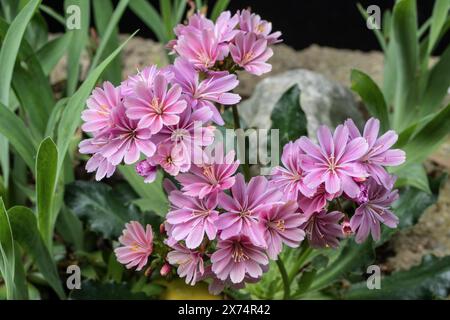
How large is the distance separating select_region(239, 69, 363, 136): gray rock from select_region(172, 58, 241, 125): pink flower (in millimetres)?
812

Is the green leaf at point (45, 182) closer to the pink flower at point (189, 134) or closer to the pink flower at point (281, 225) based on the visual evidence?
the pink flower at point (189, 134)

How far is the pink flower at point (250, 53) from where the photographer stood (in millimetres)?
1168

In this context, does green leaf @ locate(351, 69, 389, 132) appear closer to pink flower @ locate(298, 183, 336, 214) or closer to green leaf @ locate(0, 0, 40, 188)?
pink flower @ locate(298, 183, 336, 214)

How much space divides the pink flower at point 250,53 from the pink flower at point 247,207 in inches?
9.0

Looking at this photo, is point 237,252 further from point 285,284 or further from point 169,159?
point 285,284

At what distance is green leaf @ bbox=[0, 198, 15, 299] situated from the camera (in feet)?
3.95

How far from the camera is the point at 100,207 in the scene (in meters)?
1.54

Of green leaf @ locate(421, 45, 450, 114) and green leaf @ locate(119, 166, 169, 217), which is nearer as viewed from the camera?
green leaf @ locate(119, 166, 169, 217)

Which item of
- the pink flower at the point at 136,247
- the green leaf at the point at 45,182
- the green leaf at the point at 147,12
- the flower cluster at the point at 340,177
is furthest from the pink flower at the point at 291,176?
the green leaf at the point at 147,12

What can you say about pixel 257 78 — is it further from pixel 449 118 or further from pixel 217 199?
pixel 217 199

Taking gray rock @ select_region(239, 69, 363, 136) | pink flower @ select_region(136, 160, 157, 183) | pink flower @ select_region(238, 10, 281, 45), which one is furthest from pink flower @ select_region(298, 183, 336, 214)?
gray rock @ select_region(239, 69, 363, 136)

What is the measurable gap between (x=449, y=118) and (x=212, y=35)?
0.58 metres

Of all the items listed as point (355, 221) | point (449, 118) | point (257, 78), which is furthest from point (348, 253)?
point (257, 78)

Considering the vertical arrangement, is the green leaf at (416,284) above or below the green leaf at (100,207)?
below
